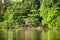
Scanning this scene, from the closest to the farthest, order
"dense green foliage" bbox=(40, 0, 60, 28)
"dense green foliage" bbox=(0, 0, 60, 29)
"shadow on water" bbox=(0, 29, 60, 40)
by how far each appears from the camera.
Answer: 1. "shadow on water" bbox=(0, 29, 60, 40)
2. "dense green foliage" bbox=(40, 0, 60, 28)
3. "dense green foliage" bbox=(0, 0, 60, 29)

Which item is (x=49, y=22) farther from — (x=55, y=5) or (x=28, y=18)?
(x=28, y=18)

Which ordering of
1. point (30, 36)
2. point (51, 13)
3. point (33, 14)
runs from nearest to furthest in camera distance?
point (30, 36) → point (51, 13) → point (33, 14)

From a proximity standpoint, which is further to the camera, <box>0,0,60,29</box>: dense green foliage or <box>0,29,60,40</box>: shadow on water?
<box>0,0,60,29</box>: dense green foliage

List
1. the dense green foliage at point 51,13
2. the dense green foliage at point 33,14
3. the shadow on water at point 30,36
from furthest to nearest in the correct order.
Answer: the dense green foliage at point 33,14 → the dense green foliage at point 51,13 → the shadow on water at point 30,36

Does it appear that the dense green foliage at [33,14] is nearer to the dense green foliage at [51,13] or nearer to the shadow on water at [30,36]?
the dense green foliage at [51,13]

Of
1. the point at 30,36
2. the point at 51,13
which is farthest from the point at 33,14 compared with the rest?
the point at 30,36

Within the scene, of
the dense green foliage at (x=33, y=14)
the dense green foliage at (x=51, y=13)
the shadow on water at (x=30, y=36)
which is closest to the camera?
the shadow on water at (x=30, y=36)

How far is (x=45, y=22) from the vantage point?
128ft

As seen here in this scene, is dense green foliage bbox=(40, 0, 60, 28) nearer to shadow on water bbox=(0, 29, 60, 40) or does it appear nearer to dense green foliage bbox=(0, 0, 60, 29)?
dense green foliage bbox=(0, 0, 60, 29)

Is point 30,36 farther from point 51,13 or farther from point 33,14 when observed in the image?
point 33,14

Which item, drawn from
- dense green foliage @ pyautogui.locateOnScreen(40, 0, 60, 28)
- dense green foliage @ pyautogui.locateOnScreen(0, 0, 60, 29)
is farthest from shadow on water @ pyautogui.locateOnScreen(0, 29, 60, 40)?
dense green foliage @ pyautogui.locateOnScreen(0, 0, 60, 29)

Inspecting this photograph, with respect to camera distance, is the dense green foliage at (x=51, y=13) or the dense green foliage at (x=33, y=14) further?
the dense green foliage at (x=33, y=14)

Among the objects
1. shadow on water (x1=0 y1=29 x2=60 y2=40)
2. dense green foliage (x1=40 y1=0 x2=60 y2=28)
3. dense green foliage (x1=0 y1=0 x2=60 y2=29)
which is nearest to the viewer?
shadow on water (x1=0 y1=29 x2=60 y2=40)

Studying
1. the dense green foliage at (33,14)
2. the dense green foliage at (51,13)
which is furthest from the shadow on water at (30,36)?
the dense green foliage at (33,14)
